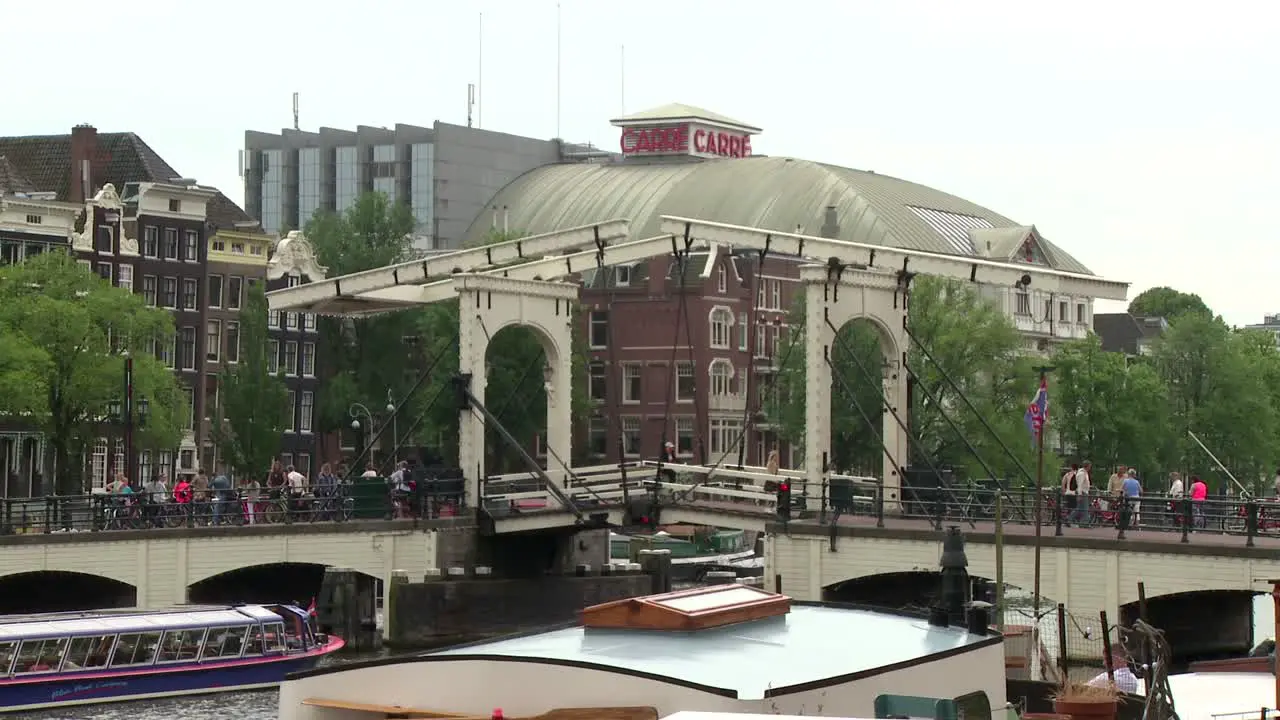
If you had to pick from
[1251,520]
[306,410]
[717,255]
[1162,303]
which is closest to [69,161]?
[306,410]

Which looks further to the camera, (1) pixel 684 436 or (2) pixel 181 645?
(1) pixel 684 436

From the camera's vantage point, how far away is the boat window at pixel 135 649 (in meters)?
39.2

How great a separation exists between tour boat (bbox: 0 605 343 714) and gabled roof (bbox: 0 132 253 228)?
44.2m

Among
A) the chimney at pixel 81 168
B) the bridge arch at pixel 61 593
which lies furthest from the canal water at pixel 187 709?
the chimney at pixel 81 168

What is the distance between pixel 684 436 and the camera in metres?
98.7

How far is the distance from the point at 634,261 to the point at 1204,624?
41.8ft

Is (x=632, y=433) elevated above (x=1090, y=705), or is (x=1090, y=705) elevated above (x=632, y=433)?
→ (x=632, y=433)

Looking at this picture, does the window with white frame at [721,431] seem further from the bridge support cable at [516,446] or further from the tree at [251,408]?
the bridge support cable at [516,446]

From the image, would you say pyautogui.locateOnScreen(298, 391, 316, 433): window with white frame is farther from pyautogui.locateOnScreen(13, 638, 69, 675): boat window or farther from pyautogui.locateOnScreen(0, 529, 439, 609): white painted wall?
pyautogui.locateOnScreen(13, 638, 69, 675): boat window

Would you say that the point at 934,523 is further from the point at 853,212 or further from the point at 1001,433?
the point at 853,212

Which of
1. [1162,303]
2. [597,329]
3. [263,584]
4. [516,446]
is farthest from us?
[1162,303]

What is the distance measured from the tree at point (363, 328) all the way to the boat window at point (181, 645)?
49.7 metres

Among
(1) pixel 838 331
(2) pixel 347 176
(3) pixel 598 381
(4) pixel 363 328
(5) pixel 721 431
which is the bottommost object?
(5) pixel 721 431

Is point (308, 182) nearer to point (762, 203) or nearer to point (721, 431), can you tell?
point (762, 203)
